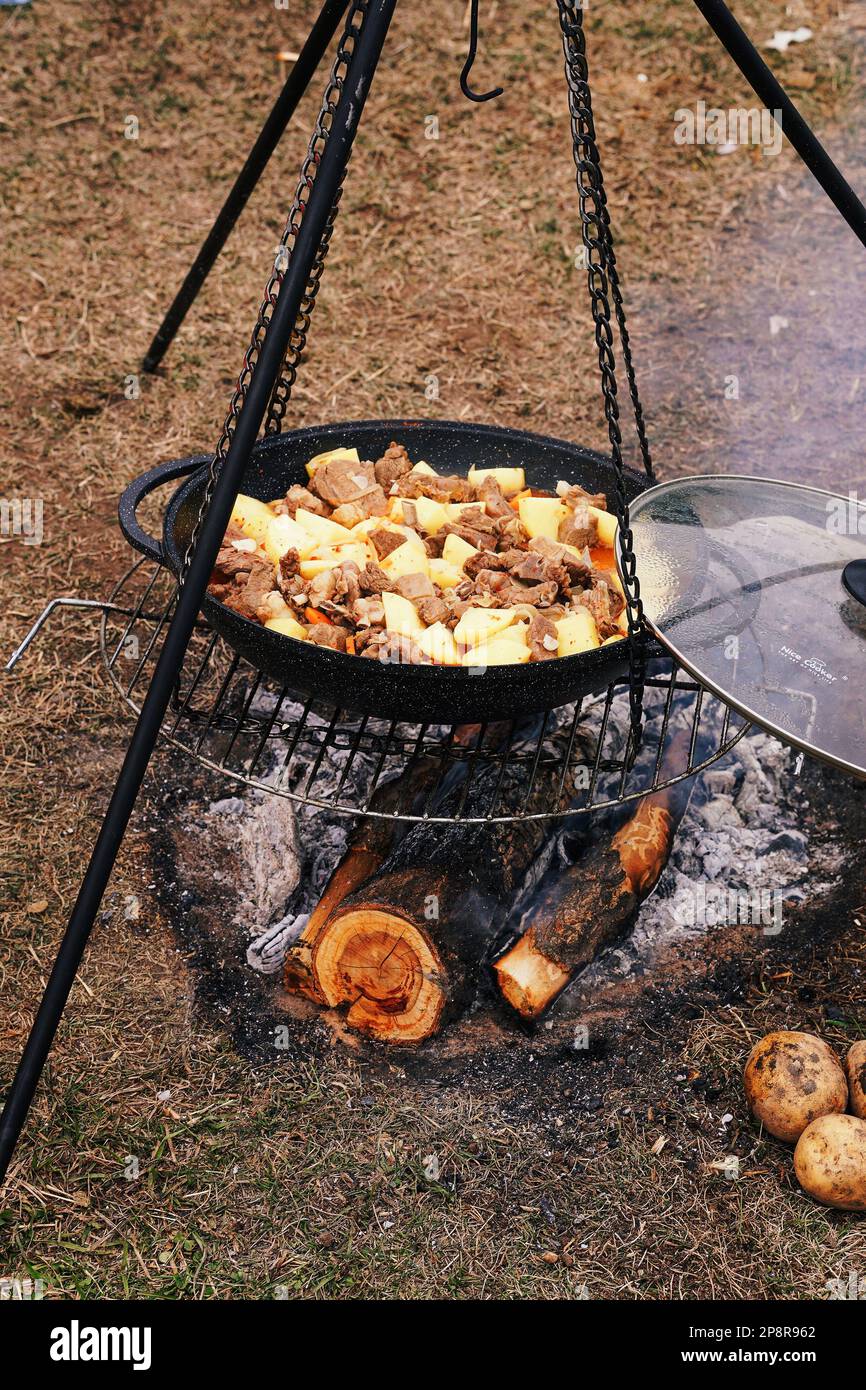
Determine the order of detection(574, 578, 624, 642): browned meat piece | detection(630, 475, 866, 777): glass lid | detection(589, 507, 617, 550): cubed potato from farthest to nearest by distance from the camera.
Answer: detection(589, 507, 617, 550): cubed potato → detection(574, 578, 624, 642): browned meat piece → detection(630, 475, 866, 777): glass lid

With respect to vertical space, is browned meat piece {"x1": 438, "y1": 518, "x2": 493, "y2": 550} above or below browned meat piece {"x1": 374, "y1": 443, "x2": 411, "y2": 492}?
below

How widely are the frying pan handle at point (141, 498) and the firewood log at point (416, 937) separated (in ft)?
3.76

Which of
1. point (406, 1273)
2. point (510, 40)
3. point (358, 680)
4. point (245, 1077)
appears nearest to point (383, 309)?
point (510, 40)

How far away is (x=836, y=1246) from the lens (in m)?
2.73

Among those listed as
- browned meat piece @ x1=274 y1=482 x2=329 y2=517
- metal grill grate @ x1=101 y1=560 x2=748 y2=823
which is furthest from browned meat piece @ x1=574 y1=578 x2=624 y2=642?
browned meat piece @ x1=274 y1=482 x2=329 y2=517

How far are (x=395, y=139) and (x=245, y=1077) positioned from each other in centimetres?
688

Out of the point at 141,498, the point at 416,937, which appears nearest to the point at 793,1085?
the point at 416,937

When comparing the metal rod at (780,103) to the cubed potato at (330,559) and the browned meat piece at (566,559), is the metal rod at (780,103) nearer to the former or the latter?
the browned meat piece at (566,559)

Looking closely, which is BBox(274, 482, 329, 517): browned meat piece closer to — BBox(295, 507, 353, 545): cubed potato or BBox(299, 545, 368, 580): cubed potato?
BBox(295, 507, 353, 545): cubed potato

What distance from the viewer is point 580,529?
3377 millimetres

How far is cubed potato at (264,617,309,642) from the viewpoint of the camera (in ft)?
9.77

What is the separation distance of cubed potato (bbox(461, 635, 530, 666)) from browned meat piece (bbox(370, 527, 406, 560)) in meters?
0.58

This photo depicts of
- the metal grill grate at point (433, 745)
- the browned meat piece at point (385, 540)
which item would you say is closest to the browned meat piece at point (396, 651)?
the metal grill grate at point (433, 745)

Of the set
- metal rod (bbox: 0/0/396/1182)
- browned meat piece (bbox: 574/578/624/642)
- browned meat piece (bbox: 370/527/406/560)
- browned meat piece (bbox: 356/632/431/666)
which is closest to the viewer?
metal rod (bbox: 0/0/396/1182)
